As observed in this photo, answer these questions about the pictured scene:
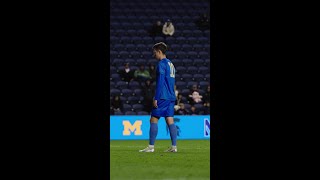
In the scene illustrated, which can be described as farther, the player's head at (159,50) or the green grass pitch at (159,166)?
the player's head at (159,50)

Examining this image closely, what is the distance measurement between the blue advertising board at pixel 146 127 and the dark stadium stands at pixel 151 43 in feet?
9.65

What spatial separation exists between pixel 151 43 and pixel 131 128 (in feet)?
25.2

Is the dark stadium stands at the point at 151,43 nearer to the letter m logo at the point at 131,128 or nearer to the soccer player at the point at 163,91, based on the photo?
the letter m logo at the point at 131,128

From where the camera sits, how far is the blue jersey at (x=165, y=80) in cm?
1238

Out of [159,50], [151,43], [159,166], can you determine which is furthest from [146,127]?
[159,166]

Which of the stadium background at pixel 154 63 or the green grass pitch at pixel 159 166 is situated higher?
the stadium background at pixel 154 63

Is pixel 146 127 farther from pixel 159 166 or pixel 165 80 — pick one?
pixel 159 166

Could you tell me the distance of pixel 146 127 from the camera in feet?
70.7

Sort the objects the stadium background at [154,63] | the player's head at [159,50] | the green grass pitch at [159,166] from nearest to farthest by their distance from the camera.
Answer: the green grass pitch at [159,166] < the player's head at [159,50] < the stadium background at [154,63]

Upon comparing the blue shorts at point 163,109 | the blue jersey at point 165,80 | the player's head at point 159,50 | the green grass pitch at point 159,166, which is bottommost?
the green grass pitch at point 159,166

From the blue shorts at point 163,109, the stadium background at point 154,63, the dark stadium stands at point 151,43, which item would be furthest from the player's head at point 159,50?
the dark stadium stands at point 151,43
